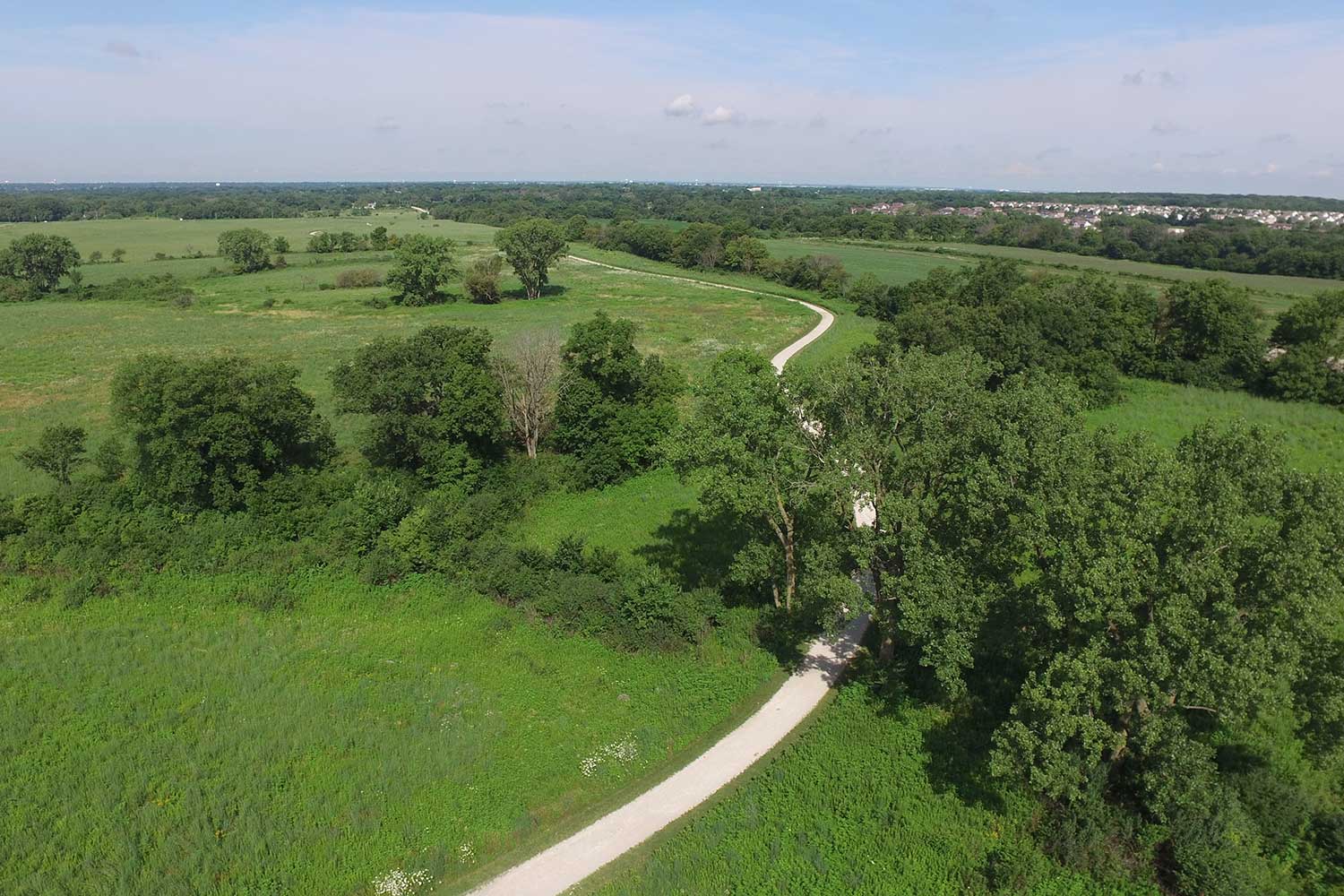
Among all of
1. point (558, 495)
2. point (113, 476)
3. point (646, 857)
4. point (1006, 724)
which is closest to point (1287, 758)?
point (1006, 724)

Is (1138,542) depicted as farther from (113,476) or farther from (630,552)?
(113,476)

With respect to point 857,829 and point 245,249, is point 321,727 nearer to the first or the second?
point 857,829

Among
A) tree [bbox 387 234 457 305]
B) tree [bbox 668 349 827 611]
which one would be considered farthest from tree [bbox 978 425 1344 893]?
tree [bbox 387 234 457 305]

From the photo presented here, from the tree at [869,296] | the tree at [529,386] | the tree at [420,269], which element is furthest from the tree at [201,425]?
the tree at [869,296]

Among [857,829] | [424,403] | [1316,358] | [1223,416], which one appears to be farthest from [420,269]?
[1316,358]

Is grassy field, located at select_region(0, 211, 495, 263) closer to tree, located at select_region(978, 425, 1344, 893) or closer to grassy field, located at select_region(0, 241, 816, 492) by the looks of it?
grassy field, located at select_region(0, 241, 816, 492)

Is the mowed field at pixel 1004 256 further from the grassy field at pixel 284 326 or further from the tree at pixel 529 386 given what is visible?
the tree at pixel 529 386
